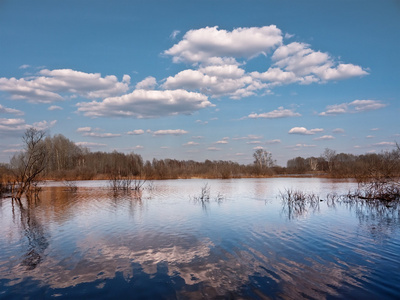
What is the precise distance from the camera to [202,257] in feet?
26.5

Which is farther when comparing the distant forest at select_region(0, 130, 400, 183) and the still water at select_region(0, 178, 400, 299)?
the distant forest at select_region(0, 130, 400, 183)

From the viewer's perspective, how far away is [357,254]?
321 inches

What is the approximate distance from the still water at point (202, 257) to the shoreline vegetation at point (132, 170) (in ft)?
23.0

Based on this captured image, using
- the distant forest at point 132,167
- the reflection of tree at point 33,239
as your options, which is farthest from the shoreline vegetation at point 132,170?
the reflection of tree at point 33,239

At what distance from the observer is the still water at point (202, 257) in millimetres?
5828

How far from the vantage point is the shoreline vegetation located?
20.6 meters

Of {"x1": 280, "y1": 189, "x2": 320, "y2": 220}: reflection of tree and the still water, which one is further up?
the still water

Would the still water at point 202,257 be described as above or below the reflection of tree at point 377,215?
above

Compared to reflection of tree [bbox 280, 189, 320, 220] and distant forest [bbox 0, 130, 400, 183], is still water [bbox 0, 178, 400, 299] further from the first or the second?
distant forest [bbox 0, 130, 400, 183]

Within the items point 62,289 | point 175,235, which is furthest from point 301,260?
point 62,289

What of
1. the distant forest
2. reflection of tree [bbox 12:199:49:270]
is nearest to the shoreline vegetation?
the distant forest

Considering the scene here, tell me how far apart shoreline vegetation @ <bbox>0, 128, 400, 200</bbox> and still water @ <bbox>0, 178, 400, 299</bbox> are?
23.0ft

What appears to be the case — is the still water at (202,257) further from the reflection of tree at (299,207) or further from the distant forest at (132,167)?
the distant forest at (132,167)

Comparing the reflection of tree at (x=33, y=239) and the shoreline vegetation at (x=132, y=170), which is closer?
the reflection of tree at (x=33, y=239)
